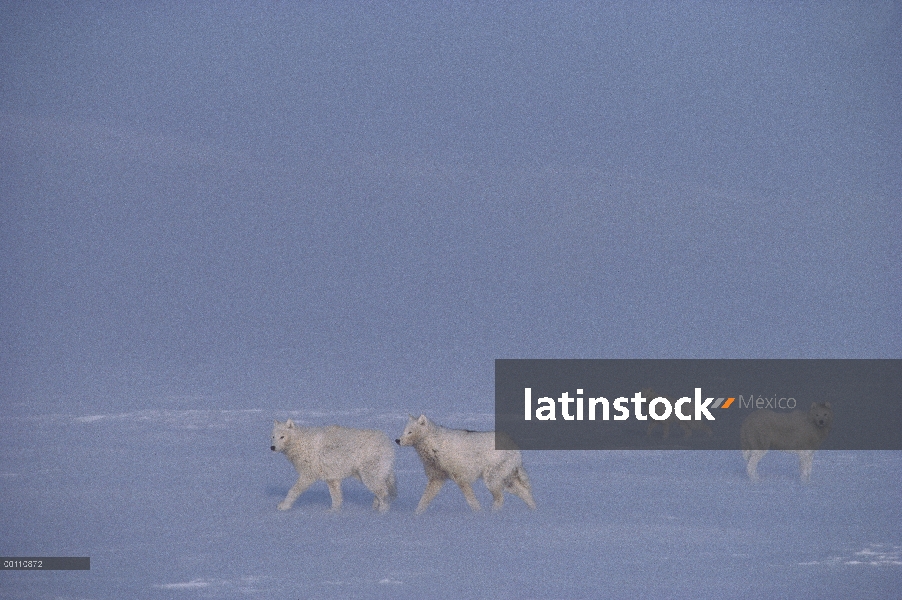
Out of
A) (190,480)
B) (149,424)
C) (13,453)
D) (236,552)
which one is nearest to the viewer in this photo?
(236,552)

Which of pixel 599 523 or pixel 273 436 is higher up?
pixel 273 436

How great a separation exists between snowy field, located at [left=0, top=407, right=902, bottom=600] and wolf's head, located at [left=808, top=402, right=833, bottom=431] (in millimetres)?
958

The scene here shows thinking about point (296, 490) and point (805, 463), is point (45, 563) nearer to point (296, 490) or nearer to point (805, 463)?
point (296, 490)

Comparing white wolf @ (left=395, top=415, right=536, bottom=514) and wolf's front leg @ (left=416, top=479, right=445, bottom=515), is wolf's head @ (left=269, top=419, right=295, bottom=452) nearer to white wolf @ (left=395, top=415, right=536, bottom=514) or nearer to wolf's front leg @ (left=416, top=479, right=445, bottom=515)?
white wolf @ (left=395, top=415, right=536, bottom=514)

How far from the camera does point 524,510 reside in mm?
16828

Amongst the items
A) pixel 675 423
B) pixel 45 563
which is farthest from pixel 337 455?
pixel 675 423

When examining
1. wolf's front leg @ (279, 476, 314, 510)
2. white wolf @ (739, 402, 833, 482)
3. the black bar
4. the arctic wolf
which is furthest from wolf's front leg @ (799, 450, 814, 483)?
the black bar

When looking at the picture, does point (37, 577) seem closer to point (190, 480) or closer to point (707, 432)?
point (190, 480)

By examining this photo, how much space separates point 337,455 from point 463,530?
6.71 ft

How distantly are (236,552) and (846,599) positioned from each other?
6574mm

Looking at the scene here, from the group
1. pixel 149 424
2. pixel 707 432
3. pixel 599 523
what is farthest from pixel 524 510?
pixel 149 424

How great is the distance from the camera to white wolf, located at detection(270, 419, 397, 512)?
54.0ft

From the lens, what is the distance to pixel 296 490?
16.6m

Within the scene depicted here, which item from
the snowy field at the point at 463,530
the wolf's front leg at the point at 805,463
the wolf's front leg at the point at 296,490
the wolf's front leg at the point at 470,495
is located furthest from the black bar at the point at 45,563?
the wolf's front leg at the point at 805,463
